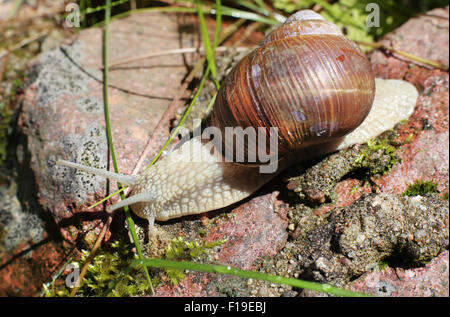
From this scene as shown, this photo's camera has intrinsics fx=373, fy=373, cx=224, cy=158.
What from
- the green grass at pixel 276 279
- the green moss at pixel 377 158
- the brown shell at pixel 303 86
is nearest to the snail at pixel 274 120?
the brown shell at pixel 303 86

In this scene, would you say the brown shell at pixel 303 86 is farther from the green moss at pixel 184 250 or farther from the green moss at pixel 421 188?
the green moss at pixel 184 250

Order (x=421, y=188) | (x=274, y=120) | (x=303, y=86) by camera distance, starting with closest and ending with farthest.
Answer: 1. (x=303, y=86)
2. (x=274, y=120)
3. (x=421, y=188)

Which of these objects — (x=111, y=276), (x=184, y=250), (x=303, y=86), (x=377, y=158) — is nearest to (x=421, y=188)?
(x=377, y=158)

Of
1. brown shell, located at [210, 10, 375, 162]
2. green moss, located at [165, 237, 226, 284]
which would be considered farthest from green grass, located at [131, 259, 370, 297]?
brown shell, located at [210, 10, 375, 162]

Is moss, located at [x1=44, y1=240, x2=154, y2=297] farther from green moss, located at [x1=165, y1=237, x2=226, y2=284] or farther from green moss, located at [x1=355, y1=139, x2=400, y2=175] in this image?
green moss, located at [x1=355, y1=139, x2=400, y2=175]

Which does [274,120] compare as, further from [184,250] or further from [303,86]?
[184,250]

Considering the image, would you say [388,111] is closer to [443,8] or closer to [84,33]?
[443,8]
